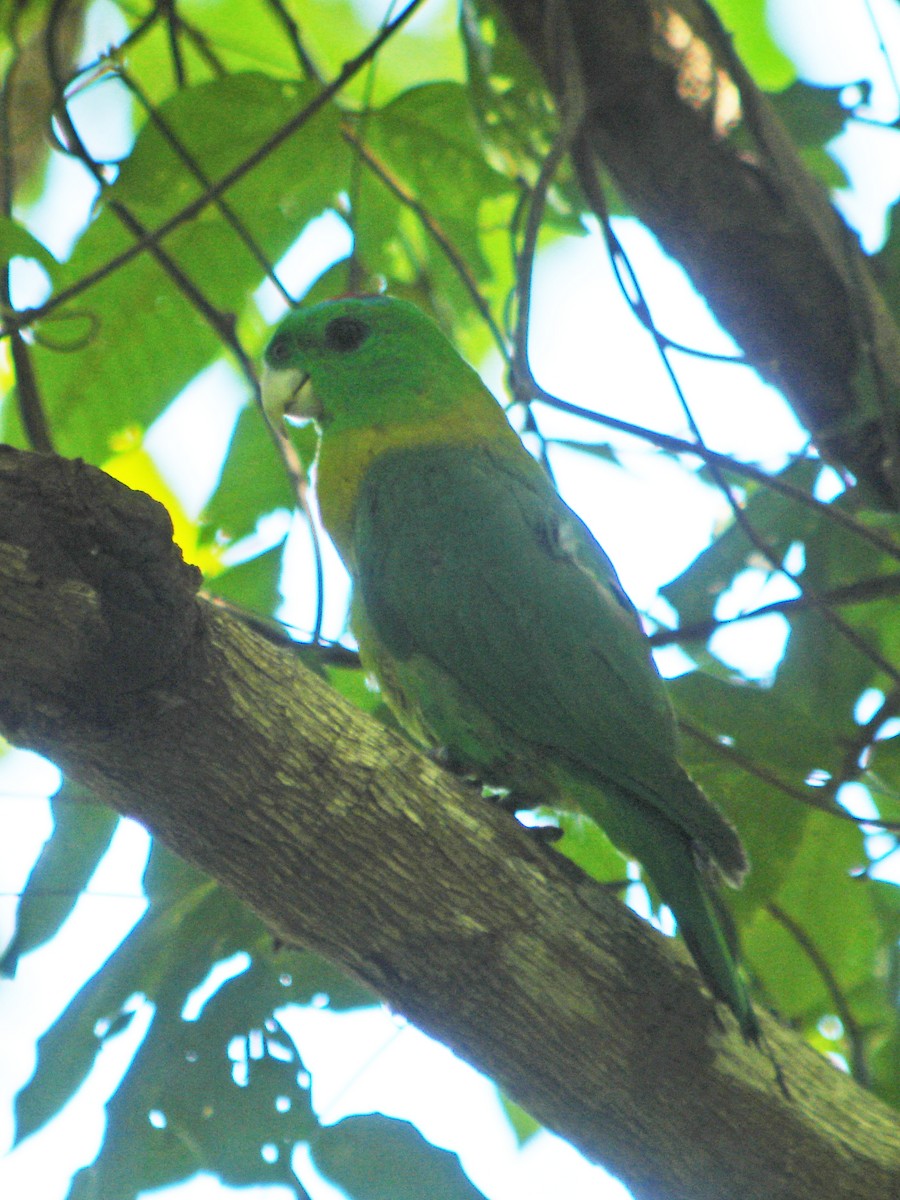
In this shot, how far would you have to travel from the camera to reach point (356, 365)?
305 cm

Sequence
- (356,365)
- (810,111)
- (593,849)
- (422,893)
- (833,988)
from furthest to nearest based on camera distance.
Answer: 1. (810,111)
2. (356,365)
3. (833,988)
4. (593,849)
5. (422,893)

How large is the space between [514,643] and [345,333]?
111 centimetres

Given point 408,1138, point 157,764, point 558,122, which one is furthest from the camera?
point 558,122

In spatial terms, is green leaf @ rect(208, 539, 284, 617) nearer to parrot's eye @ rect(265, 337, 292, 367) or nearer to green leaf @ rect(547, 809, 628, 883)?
parrot's eye @ rect(265, 337, 292, 367)

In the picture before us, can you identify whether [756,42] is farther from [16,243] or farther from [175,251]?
[16,243]

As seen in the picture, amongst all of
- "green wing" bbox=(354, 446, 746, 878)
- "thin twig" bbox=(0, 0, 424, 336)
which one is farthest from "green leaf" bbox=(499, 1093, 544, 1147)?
"thin twig" bbox=(0, 0, 424, 336)

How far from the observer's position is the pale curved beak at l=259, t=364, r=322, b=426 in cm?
309

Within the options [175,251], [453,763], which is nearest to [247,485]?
[175,251]

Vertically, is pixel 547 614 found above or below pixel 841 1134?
above

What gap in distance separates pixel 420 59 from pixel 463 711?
2.97 m

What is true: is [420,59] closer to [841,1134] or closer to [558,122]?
[558,122]

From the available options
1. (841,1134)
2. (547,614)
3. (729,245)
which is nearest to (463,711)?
(547,614)

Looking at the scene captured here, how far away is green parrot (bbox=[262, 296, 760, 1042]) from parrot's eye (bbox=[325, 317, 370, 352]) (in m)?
0.19

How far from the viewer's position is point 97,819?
2639 mm
